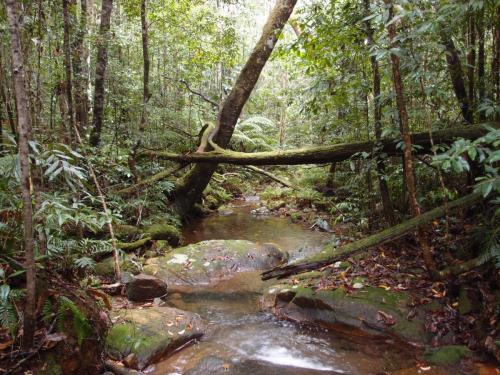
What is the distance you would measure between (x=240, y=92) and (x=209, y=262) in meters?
3.88

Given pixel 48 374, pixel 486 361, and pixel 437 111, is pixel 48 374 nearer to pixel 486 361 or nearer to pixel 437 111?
pixel 486 361

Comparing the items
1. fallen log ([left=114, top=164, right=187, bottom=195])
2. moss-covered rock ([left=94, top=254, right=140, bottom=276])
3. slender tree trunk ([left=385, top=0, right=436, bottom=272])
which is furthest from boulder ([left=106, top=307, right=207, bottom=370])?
fallen log ([left=114, top=164, right=187, bottom=195])

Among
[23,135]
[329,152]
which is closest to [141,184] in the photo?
[329,152]

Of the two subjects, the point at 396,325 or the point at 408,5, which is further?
the point at 396,325

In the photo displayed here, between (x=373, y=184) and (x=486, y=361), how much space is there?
3.57m

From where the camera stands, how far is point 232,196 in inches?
533

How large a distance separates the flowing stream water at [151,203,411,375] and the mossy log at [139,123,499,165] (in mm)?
2021

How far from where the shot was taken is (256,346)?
4.09 meters

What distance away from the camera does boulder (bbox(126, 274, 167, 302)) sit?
5035 mm

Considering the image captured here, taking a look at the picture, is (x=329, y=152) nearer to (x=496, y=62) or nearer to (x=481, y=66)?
(x=481, y=66)

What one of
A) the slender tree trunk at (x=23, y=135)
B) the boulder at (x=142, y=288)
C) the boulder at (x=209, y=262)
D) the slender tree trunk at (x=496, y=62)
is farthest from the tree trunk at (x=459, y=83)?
the boulder at (x=142, y=288)

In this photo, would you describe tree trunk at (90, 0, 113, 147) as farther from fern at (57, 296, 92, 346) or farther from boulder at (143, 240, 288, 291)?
fern at (57, 296, 92, 346)

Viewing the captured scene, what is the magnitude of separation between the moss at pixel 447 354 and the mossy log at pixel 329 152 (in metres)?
2.05

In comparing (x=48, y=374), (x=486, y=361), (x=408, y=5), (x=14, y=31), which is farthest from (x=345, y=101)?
(x=48, y=374)
